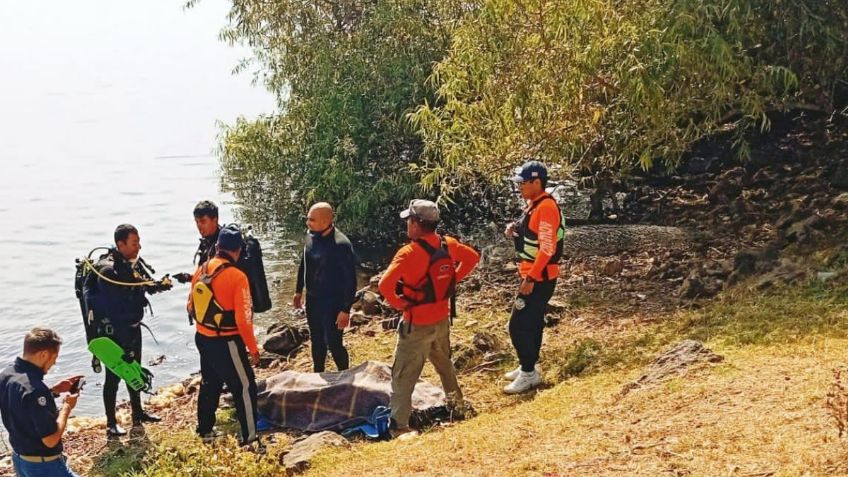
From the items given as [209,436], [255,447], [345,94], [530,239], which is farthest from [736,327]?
[345,94]

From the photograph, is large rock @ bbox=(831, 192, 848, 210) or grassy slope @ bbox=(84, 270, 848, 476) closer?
grassy slope @ bbox=(84, 270, 848, 476)

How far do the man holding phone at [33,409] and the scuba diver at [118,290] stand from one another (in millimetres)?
2043

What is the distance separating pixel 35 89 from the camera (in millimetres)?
78875

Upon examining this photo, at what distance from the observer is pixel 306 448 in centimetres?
683

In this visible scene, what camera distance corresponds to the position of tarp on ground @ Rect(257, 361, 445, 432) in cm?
772

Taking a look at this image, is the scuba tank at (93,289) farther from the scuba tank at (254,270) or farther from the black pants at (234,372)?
the black pants at (234,372)

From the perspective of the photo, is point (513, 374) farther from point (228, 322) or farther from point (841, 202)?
point (841, 202)

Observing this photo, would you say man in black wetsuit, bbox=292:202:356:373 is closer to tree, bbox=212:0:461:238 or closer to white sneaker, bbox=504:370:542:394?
white sneaker, bbox=504:370:542:394

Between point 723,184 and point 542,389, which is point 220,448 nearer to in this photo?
point 542,389

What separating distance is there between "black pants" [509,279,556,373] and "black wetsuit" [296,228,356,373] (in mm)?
1661

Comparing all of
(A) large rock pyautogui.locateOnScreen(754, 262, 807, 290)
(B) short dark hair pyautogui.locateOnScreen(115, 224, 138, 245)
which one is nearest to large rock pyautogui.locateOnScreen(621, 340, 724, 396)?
(A) large rock pyautogui.locateOnScreen(754, 262, 807, 290)

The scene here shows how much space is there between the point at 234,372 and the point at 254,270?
3.97 feet

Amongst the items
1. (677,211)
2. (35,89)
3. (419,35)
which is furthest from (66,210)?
(35,89)

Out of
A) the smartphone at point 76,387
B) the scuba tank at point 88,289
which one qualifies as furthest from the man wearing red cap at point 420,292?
the scuba tank at point 88,289
